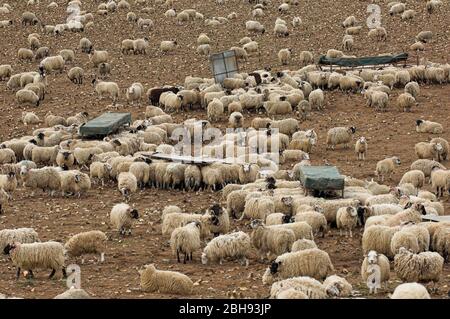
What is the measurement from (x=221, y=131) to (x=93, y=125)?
3735 mm

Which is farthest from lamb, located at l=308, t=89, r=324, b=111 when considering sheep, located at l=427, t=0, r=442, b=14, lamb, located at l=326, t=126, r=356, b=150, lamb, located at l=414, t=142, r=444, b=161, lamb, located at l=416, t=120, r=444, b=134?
sheep, located at l=427, t=0, r=442, b=14

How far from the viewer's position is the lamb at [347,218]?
1716 centimetres

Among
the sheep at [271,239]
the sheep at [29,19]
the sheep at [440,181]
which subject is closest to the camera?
the sheep at [271,239]

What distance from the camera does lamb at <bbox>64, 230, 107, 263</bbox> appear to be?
51.2ft

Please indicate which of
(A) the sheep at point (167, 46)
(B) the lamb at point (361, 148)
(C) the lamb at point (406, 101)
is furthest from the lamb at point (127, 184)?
(A) the sheep at point (167, 46)

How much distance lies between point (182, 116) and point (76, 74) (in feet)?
18.0

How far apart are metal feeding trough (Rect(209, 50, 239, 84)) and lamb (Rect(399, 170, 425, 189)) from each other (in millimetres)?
11029

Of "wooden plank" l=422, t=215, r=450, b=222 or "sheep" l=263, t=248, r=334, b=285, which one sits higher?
"wooden plank" l=422, t=215, r=450, b=222

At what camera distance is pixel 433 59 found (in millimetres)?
33719

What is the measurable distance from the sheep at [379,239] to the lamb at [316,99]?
13101 millimetres

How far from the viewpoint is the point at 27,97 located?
97.1 feet

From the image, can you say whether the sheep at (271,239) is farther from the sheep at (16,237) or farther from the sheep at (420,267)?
the sheep at (16,237)

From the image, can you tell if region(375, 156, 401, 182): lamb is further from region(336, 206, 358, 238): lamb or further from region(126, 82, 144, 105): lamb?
region(126, 82, 144, 105): lamb
